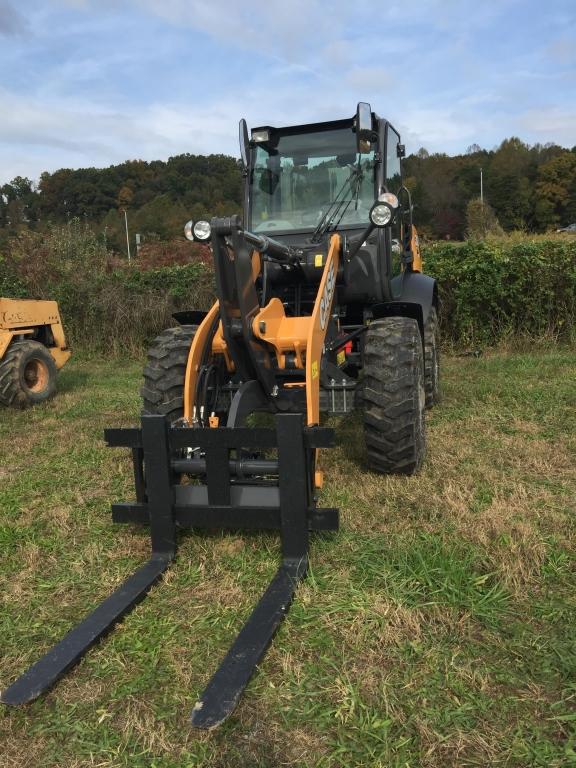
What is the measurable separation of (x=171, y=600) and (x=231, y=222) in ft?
6.67

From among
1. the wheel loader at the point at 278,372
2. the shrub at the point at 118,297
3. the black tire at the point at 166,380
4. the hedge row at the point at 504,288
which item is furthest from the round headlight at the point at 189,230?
the shrub at the point at 118,297

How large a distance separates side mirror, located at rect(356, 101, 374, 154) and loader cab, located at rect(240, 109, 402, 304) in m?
0.37

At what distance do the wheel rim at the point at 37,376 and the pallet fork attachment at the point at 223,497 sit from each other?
16.4ft

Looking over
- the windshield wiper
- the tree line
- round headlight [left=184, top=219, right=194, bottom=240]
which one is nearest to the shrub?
the windshield wiper

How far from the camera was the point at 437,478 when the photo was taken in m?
4.35

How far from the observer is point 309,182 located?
5305 mm

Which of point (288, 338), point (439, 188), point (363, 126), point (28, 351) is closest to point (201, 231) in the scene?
point (288, 338)

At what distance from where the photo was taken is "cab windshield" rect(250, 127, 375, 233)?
5156 millimetres

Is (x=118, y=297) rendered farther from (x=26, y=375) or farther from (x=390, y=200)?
(x=390, y=200)

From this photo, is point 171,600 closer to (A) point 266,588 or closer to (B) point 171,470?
(A) point 266,588

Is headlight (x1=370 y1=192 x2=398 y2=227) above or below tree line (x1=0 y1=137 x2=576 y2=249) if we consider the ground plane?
below

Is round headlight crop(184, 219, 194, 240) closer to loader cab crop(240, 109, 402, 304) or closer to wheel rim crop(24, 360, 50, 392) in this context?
loader cab crop(240, 109, 402, 304)

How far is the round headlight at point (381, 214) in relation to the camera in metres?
4.03

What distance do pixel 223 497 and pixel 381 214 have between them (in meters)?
2.11
